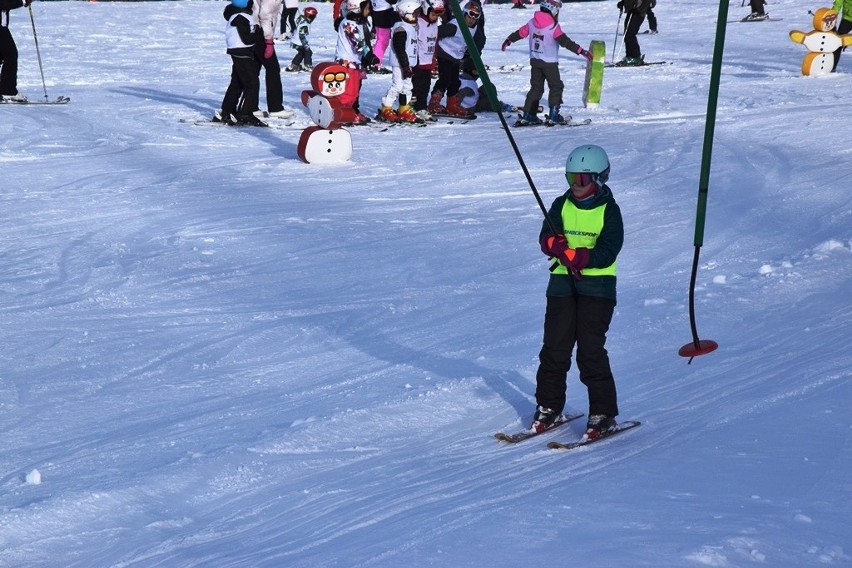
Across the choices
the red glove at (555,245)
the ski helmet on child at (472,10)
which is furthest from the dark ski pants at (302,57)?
the red glove at (555,245)

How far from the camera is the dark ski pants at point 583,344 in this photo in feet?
16.9

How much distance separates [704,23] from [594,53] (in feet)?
38.2

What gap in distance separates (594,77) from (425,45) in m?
2.51

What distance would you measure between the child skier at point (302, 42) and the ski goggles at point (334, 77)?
6647 millimetres

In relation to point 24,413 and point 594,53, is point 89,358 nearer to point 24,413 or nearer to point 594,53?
point 24,413

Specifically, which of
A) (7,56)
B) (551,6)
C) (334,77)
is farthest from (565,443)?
(7,56)

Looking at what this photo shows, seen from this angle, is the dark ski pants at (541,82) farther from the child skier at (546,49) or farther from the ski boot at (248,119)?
the ski boot at (248,119)

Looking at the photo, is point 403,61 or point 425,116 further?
point 425,116

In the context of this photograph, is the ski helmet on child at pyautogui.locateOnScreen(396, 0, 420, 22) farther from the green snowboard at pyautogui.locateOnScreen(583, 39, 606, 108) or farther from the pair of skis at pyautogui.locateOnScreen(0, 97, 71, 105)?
the pair of skis at pyautogui.locateOnScreen(0, 97, 71, 105)

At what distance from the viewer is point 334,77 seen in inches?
523

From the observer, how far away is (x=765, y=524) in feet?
13.0

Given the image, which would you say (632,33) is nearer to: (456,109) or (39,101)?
(456,109)

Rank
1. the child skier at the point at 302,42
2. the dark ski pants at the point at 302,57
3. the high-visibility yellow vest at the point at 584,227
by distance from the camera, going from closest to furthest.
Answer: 1. the high-visibility yellow vest at the point at 584,227
2. the child skier at the point at 302,42
3. the dark ski pants at the point at 302,57

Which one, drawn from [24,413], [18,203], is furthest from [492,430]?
[18,203]
